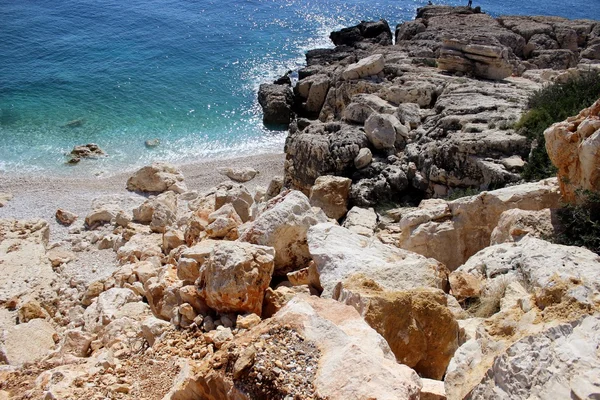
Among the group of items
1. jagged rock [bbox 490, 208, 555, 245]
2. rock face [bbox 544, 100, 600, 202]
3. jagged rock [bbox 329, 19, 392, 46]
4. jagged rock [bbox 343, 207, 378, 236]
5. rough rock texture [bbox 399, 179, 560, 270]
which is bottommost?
jagged rock [bbox 343, 207, 378, 236]

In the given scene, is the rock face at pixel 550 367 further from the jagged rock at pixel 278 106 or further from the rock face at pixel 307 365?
the jagged rock at pixel 278 106

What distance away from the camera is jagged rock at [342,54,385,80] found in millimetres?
23391

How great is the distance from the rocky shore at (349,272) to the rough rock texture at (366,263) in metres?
0.04

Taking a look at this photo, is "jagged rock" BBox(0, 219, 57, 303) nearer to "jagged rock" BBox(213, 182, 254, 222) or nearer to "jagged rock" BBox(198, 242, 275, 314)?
"jagged rock" BBox(213, 182, 254, 222)

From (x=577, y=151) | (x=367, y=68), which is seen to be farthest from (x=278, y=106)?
(x=577, y=151)

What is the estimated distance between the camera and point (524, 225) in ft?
27.1

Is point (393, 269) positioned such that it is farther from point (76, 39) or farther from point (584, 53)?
point (76, 39)

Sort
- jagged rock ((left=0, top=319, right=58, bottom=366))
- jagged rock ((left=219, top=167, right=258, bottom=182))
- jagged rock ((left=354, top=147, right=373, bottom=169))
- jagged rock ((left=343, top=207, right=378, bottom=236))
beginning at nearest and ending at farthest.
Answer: jagged rock ((left=0, top=319, right=58, bottom=366)) < jagged rock ((left=343, top=207, right=378, bottom=236)) < jagged rock ((left=354, top=147, right=373, bottom=169)) < jagged rock ((left=219, top=167, right=258, bottom=182))

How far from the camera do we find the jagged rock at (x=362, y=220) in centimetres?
1220

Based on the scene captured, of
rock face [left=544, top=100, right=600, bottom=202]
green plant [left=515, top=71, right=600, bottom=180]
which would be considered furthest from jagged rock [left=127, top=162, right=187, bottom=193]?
rock face [left=544, top=100, right=600, bottom=202]

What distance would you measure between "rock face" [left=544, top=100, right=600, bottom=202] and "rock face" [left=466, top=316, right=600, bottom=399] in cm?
421

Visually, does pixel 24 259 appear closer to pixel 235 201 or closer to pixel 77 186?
pixel 235 201

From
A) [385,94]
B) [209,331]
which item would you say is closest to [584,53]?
[385,94]

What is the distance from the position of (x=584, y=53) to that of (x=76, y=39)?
39.8 meters
